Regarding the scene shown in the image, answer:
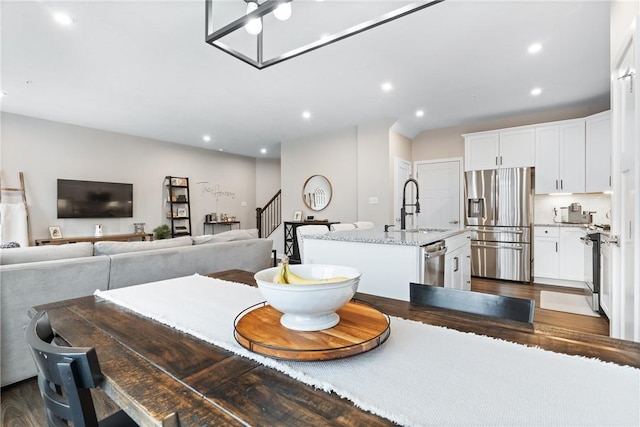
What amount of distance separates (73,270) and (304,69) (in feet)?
9.45

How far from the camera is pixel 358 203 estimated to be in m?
5.64

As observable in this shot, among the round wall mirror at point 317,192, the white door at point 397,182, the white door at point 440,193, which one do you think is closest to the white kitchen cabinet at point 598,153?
the white door at point 440,193

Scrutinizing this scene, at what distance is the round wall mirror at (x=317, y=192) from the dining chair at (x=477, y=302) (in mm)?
4929

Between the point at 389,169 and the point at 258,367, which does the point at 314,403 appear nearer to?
the point at 258,367

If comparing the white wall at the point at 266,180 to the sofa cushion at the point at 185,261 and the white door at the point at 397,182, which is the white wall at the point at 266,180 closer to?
the white door at the point at 397,182

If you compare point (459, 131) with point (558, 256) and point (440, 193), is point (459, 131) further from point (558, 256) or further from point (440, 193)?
point (558, 256)

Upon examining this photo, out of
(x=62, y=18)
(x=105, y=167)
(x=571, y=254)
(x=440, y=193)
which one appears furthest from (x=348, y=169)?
(x=105, y=167)

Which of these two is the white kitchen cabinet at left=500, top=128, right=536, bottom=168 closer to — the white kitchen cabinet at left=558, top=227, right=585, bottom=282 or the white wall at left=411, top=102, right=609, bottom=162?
the white wall at left=411, top=102, right=609, bottom=162

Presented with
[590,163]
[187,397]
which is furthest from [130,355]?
[590,163]

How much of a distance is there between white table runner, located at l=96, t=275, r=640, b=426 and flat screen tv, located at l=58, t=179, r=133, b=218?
237 inches

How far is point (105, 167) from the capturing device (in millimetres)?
5828

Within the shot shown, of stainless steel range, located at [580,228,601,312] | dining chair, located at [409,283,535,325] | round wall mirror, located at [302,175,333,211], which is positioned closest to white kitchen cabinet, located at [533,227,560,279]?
stainless steel range, located at [580,228,601,312]

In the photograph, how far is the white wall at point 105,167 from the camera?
4.89 metres

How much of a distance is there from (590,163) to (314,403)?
18.2 feet
